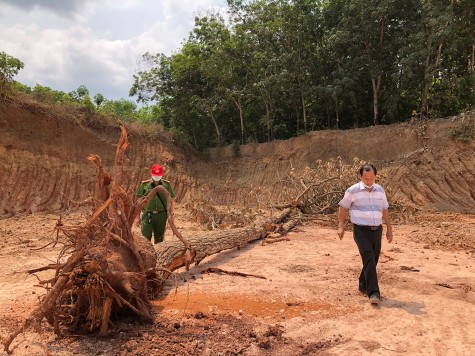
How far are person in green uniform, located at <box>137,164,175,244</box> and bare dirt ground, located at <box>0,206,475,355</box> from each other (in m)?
0.91

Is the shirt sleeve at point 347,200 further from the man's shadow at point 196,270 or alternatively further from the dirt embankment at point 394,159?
the dirt embankment at point 394,159

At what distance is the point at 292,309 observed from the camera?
4098 millimetres

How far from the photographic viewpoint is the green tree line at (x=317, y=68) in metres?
15.9

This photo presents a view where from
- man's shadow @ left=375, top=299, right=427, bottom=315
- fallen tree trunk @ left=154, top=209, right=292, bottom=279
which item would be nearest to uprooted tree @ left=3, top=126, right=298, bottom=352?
fallen tree trunk @ left=154, top=209, right=292, bottom=279

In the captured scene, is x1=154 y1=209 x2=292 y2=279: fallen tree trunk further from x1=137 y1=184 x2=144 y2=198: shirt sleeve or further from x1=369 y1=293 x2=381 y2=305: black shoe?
x1=369 y1=293 x2=381 y2=305: black shoe

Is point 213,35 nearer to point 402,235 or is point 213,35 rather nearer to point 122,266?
point 402,235

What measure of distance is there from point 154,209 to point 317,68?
14732 mm

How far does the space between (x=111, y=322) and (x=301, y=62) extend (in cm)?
1729

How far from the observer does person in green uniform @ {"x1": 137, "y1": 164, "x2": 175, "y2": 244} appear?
20.0 feet

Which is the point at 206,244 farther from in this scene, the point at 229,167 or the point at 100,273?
the point at 229,167

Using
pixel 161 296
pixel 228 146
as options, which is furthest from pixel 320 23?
pixel 161 296

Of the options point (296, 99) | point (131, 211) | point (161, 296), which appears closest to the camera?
point (131, 211)

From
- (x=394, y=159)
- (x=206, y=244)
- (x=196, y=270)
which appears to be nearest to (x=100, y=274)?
(x=196, y=270)

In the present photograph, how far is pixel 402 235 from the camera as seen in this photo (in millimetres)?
8602
